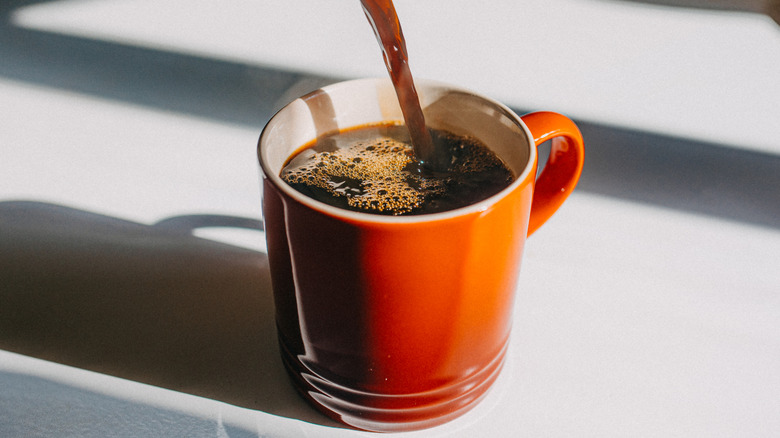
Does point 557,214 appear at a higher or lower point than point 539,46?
lower

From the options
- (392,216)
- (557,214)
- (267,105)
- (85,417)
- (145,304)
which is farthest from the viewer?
(267,105)

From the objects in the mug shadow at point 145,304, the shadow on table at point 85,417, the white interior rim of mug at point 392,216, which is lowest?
the shadow on table at point 85,417

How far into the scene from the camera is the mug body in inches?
17.0

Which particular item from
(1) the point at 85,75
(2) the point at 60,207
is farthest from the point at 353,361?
(1) the point at 85,75

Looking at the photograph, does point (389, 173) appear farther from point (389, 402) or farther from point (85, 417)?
point (85, 417)

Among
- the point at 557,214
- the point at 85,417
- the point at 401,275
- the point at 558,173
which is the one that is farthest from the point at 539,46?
the point at 85,417

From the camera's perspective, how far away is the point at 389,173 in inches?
22.5

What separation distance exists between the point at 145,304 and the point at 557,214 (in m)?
0.45

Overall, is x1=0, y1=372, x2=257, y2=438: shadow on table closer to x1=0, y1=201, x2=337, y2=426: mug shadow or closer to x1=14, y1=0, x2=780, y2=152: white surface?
x1=0, y1=201, x2=337, y2=426: mug shadow

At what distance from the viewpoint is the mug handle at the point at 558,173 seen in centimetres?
56

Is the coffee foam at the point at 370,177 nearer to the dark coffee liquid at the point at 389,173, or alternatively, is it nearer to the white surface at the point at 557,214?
the dark coffee liquid at the point at 389,173

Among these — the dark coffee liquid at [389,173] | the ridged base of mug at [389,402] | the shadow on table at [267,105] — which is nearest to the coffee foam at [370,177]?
the dark coffee liquid at [389,173]

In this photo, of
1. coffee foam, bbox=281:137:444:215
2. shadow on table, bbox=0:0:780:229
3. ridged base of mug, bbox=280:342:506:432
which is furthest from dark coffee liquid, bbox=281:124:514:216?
shadow on table, bbox=0:0:780:229

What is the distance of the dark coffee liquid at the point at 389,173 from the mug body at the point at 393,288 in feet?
0.05
